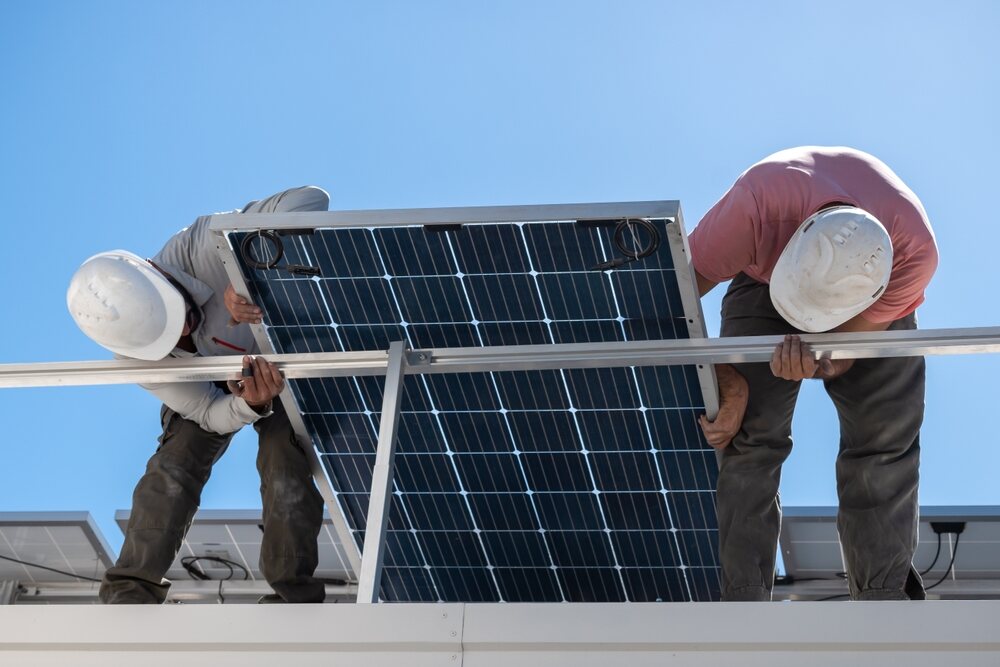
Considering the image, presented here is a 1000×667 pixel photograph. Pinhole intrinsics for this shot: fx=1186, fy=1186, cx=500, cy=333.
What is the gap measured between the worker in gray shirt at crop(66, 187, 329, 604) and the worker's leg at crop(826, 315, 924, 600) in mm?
2811

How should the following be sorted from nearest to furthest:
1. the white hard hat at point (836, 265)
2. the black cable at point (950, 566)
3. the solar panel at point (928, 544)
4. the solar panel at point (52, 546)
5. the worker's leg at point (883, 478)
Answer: the white hard hat at point (836, 265), the worker's leg at point (883, 478), the solar panel at point (928, 544), the black cable at point (950, 566), the solar panel at point (52, 546)

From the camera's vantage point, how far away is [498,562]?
6785 mm

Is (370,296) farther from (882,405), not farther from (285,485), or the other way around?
(882,405)

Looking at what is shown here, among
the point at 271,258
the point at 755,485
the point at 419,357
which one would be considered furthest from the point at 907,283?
the point at 271,258

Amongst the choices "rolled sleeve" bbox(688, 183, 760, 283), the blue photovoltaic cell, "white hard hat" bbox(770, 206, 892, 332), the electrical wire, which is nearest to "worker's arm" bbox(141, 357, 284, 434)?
the blue photovoltaic cell

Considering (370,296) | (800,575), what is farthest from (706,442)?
(800,575)

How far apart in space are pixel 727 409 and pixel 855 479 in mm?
763

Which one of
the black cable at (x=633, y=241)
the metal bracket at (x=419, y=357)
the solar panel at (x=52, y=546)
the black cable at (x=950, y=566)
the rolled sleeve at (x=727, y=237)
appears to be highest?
the solar panel at (x=52, y=546)

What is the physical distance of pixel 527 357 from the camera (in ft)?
18.3

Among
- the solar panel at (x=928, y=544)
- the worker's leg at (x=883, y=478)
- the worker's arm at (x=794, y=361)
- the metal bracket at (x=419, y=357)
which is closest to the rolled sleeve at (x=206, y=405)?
the metal bracket at (x=419, y=357)

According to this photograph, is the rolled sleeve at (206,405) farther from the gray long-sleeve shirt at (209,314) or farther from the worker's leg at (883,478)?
the worker's leg at (883,478)

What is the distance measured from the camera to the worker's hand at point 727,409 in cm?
602

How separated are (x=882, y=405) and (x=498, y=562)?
2.30 m

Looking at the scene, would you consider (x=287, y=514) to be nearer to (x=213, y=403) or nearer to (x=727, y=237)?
(x=213, y=403)
